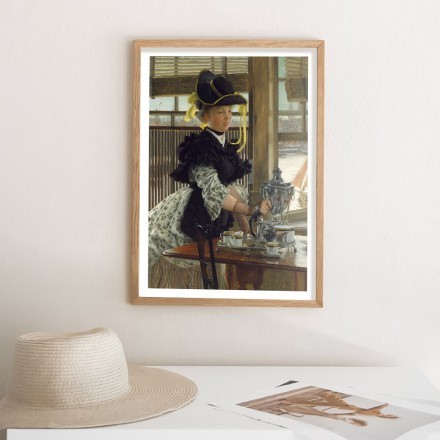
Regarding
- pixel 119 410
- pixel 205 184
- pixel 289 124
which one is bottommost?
pixel 119 410

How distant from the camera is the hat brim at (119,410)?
4.79ft

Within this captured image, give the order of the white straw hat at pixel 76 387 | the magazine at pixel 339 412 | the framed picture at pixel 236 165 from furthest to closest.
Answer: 1. the framed picture at pixel 236 165
2. the white straw hat at pixel 76 387
3. the magazine at pixel 339 412

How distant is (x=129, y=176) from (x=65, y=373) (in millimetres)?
658

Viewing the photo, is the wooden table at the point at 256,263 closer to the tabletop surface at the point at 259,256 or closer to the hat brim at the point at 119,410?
the tabletop surface at the point at 259,256

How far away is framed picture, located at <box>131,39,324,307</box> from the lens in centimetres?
196

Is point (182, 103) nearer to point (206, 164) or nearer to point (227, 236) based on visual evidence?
point (206, 164)

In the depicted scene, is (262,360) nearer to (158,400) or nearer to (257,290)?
(257,290)

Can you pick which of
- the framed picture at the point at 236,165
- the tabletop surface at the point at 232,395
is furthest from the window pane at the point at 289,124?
the tabletop surface at the point at 232,395

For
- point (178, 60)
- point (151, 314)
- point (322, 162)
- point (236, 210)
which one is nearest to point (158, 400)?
point (151, 314)

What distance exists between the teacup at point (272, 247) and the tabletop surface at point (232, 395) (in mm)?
336

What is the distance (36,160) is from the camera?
1999 mm

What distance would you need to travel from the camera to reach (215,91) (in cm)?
197

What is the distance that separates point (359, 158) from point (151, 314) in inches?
30.5

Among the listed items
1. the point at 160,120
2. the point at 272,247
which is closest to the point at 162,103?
the point at 160,120
